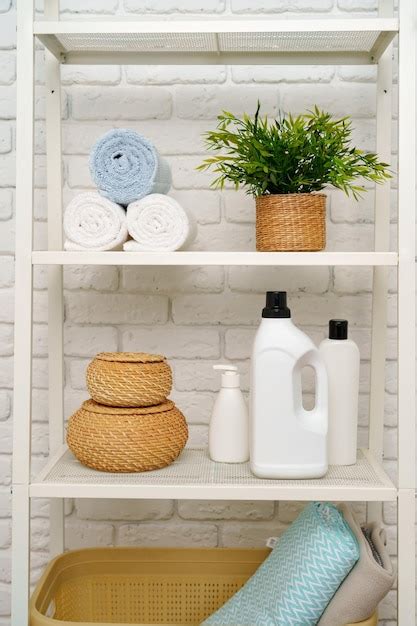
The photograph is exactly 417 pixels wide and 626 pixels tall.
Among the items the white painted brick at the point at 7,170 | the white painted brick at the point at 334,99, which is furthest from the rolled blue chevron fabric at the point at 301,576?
the white painted brick at the point at 7,170

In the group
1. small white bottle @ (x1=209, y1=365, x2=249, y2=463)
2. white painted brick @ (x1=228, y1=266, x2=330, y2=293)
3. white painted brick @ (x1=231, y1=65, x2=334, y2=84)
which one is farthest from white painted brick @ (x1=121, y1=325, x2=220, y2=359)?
white painted brick @ (x1=231, y1=65, x2=334, y2=84)

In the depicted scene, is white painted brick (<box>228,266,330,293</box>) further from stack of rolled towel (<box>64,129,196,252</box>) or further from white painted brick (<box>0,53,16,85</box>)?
white painted brick (<box>0,53,16,85</box>)

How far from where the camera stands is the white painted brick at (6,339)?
5.30 ft

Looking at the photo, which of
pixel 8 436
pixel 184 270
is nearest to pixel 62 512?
pixel 8 436

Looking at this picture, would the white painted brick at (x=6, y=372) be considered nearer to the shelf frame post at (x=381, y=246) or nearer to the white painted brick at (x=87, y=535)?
the white painted brick at (x=87, y=535)

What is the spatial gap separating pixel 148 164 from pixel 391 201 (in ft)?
1.96

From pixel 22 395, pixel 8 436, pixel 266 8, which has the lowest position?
pixel 8 436

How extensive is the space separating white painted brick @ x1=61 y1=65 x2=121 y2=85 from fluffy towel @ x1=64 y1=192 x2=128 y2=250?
436 millimetres

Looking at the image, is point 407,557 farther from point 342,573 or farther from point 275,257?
point 275,257

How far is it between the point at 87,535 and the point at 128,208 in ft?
2.64

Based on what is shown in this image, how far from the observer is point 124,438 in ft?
4.15

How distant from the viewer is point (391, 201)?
1.58 meters

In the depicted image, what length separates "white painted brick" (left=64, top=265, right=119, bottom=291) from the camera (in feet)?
5.27

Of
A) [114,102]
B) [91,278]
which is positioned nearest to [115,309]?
[91,278]
